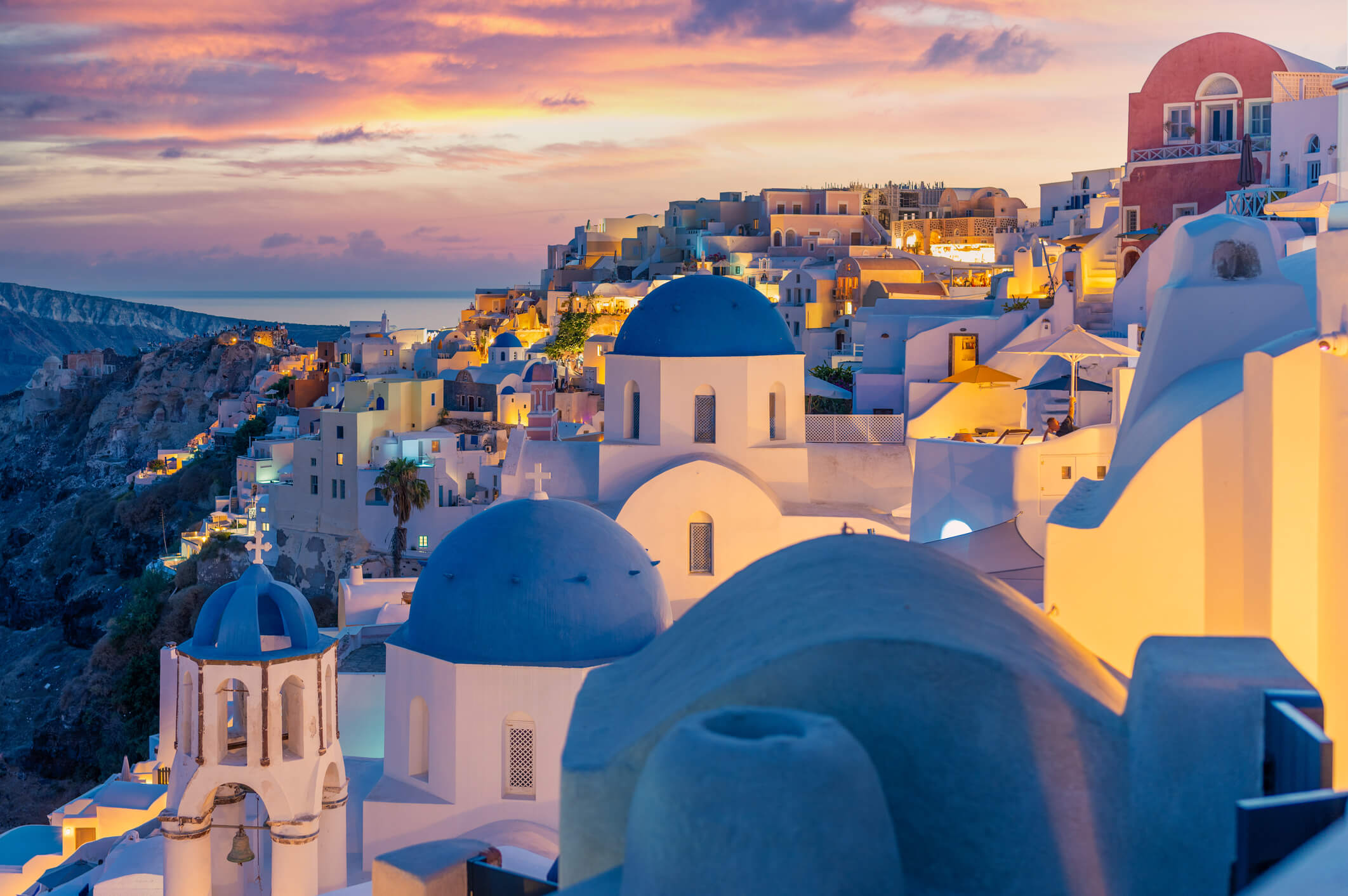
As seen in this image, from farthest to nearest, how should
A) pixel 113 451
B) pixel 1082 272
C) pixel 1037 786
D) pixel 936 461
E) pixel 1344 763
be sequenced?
pixel 113 451 < pixel 1082 272 < pixel 936 461 < pixel 1344 763 < pixel 1037 786

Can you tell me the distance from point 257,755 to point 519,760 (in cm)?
254

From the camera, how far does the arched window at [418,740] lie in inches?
521

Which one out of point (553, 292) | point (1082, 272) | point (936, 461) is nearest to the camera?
point (936, 461)

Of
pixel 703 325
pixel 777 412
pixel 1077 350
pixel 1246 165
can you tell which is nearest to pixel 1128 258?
pixel 1246 165

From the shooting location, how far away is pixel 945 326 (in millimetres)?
24984

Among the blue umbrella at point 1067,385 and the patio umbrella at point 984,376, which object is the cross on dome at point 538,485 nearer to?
the blue umbrella at point 1067,385

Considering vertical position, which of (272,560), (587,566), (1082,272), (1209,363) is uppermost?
(1082,272)

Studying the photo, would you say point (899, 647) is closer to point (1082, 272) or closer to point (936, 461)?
point (936, 461)

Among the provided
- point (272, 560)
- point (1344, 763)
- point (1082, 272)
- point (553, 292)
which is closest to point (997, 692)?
point (1344, 763)

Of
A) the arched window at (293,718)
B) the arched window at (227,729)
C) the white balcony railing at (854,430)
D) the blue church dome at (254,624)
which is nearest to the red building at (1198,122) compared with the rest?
the white balcony railing at (854,430)

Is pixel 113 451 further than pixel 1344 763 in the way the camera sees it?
Yes

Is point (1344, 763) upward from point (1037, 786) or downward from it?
downward

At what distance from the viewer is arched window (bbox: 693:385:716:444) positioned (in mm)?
20172

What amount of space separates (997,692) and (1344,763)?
332 centimetres
